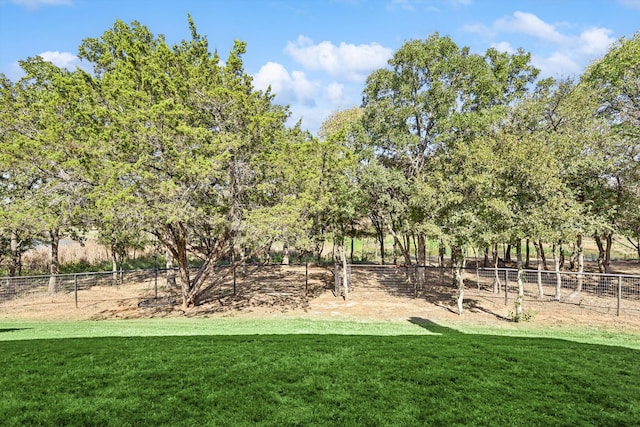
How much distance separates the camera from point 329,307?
52.6 ft

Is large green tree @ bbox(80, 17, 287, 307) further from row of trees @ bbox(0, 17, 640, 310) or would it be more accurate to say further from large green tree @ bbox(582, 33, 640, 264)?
large green tree @ bbox(582, 33, 640, 264)

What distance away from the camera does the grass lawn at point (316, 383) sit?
402cm

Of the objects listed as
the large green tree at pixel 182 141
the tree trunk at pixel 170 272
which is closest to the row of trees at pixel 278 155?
the large green tree at pixel 182 141

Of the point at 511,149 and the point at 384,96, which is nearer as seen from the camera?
the point at 511,149

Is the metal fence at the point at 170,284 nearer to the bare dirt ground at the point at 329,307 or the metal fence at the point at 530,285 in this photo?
the bare dirt ground at the point at 329,307

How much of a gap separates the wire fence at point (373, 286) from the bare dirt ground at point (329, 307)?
0.10 meters

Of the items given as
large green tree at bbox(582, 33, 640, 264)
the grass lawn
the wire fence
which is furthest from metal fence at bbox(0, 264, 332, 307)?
large green tree at bbox(582, 33, 640, 264)

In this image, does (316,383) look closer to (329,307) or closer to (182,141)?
(182,141)

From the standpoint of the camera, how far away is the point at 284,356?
5926 mm

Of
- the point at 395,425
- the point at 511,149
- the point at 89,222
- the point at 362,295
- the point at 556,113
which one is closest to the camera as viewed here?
the point at 395,425

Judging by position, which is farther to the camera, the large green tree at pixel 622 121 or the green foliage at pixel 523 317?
the large green tree at pixel 622 121

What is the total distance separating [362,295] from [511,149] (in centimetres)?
967

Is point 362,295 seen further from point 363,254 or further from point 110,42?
point 363,254

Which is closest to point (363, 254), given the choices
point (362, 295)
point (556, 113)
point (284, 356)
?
point (362, 295)
